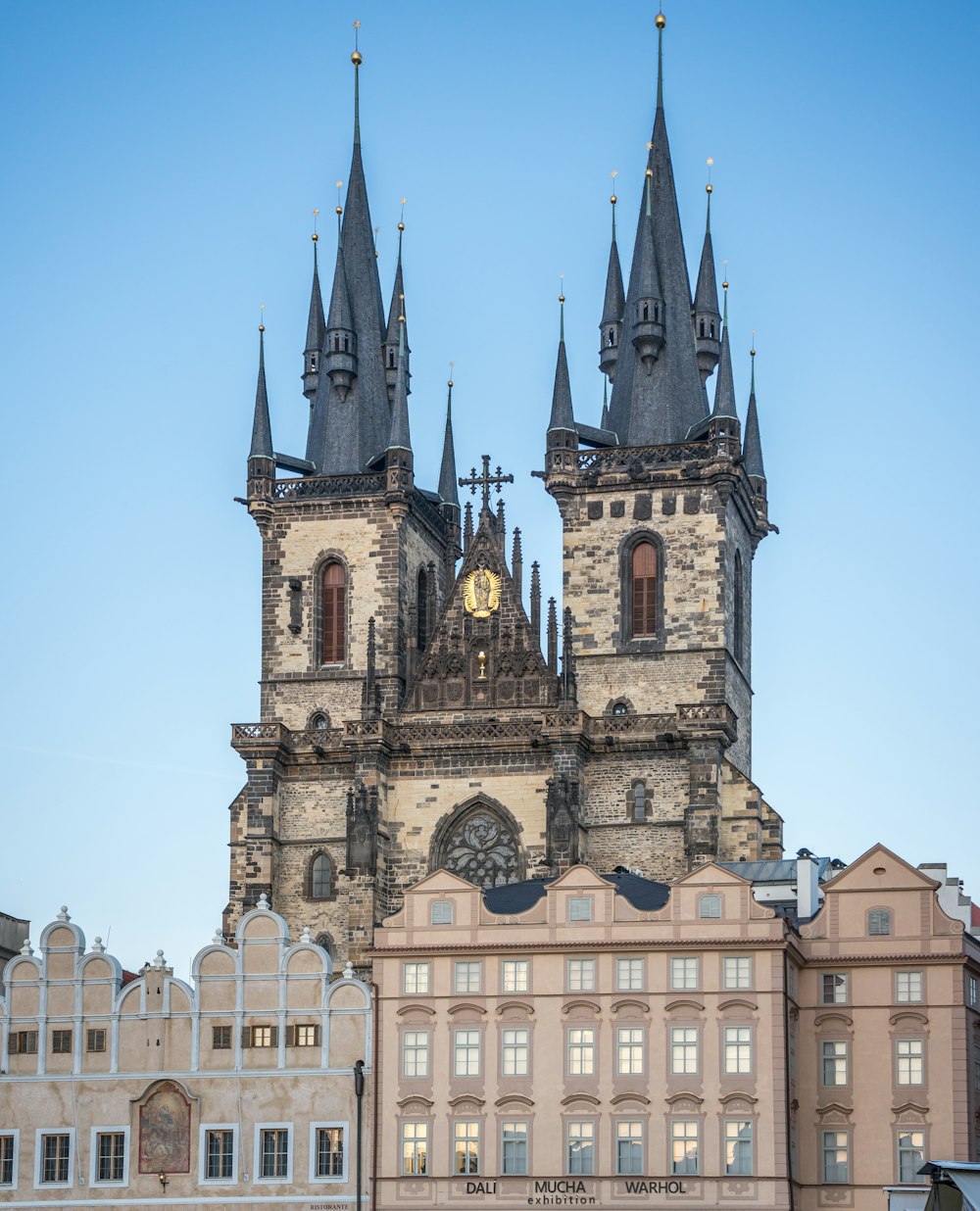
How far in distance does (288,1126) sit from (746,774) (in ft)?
99.9

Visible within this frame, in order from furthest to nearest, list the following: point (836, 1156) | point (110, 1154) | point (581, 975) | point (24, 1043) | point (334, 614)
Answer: point (334, 614) → point (24, 1043) → point (110, 1154) → point (581, 975) → point (836, 1156)

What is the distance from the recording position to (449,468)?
106062 mm

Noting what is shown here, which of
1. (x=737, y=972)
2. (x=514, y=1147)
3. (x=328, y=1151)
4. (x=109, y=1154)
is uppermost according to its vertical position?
(x=737, y=972)

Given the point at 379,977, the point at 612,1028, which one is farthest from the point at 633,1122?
the point at 379,977

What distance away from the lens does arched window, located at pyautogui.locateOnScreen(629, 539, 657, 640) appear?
306 feet

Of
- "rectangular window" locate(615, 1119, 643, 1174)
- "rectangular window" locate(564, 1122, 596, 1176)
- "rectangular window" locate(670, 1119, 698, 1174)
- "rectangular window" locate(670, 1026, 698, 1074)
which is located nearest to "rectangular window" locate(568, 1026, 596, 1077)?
"rectangular window" locate(564, 1122, 596, 1176)

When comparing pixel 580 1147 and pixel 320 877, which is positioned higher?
pixel 320 877

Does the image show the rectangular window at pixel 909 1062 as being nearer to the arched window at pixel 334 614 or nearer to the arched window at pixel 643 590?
the arched window at pixel 643 590

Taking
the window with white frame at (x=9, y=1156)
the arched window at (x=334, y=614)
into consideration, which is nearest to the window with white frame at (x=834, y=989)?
the window with white frame at (x=9, y=1156)

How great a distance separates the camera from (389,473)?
96.7 metres

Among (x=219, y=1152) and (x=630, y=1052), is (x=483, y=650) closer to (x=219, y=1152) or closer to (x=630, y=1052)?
(x=630, y=1052)

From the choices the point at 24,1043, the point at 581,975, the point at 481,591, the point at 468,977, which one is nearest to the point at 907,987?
the point at 581,975

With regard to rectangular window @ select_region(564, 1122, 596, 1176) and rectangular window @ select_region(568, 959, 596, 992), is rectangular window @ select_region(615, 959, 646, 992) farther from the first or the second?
rectangular window @ select_region(564, 1122, 596, 1176)

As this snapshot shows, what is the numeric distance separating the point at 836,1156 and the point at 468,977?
9.77m
